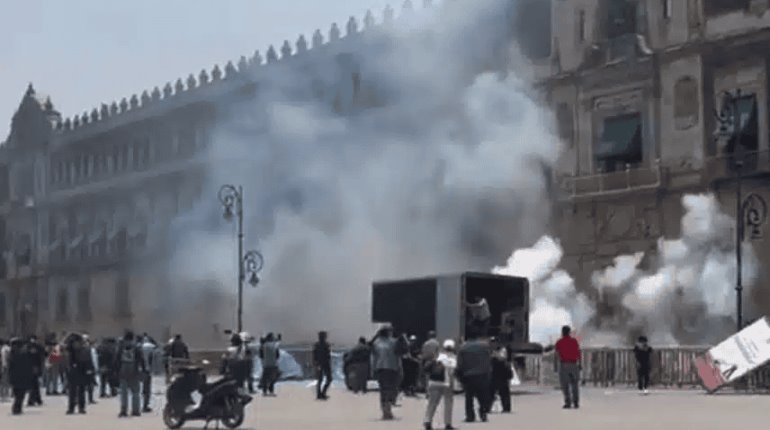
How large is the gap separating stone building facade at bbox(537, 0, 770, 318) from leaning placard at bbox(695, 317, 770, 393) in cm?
894

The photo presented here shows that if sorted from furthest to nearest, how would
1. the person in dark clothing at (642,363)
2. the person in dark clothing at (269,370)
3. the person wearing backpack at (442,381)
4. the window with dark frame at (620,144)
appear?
the window with dark frame at (620,144)
the person in dark clothing at (269,370)
the person in dark clothing at (642,363)
the person wearing backpack at (442,381)

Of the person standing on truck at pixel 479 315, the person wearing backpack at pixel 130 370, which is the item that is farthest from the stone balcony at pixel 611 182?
the person wearing backpack at pixel 130 370

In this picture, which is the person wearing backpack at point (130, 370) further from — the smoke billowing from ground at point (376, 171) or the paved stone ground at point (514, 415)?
the smoke billowing from ground at point (376, 171)

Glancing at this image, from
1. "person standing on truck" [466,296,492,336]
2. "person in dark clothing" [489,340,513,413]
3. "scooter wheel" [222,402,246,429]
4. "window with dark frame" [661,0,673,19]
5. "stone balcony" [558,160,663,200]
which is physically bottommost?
"scooter wheel" [222,402,246,429]

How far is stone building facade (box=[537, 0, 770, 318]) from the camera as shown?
40.5m

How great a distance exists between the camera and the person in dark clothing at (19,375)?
84.7 feet

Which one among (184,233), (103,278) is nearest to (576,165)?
(184,233)

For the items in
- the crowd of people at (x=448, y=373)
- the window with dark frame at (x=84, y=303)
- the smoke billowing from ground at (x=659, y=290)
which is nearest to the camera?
the crowd of people at (x=448, y=373)

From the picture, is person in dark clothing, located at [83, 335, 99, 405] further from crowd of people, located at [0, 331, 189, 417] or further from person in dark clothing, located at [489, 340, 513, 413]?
person in dark clothing, located at [489, 340, 513, 413]

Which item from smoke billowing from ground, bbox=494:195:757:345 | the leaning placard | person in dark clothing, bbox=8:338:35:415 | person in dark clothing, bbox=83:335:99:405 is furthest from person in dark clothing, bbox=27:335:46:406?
smoke billowing from ground, bbox=494:195:757:345

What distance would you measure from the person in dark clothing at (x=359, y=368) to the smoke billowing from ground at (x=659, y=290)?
841 centimetres

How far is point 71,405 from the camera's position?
998 inches

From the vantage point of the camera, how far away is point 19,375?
25953 millimetres

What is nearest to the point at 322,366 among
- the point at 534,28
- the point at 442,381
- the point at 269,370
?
the point at 269,370
